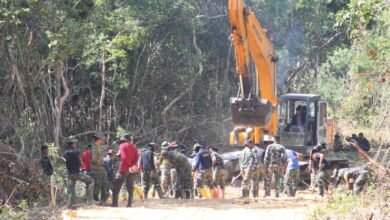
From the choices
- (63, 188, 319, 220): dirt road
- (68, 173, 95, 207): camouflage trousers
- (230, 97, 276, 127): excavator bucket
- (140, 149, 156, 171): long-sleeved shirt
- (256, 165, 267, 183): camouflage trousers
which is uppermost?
(230, 97, 276, 127): excavator bucket

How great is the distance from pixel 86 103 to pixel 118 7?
398 centimetres

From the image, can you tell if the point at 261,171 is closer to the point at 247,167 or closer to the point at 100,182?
the point at 247,167

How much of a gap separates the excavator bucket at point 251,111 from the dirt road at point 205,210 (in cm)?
186

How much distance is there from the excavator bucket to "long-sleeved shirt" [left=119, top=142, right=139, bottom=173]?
291 centimetres

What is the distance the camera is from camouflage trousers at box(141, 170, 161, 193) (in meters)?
17.8

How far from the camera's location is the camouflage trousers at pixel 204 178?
18.6m

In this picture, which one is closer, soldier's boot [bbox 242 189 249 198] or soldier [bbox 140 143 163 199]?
Result: soldier [bbox 140 143 163 199]

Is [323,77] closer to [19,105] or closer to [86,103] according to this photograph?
[86,103]

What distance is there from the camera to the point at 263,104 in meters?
17.5

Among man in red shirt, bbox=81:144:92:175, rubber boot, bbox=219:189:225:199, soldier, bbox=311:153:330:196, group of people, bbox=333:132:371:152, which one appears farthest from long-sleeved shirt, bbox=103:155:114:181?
group of people, bbox=333:132:371:152

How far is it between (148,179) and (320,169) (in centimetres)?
418

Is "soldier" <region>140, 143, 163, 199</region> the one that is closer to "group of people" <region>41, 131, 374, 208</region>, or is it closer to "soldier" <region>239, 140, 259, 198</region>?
"group of people" <region>41, 131, 374, 208</region>

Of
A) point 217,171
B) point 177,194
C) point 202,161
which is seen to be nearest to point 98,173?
point 177,194

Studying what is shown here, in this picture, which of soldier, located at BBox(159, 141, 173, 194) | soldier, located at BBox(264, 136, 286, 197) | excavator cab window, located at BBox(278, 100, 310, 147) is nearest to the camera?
soldier, located at BBox(159, 141, 173, 194)
